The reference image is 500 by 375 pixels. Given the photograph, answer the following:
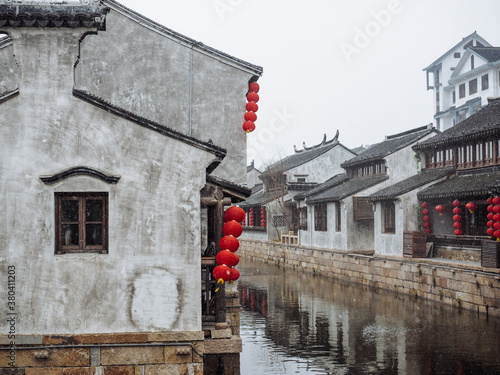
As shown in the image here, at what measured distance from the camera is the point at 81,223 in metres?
10.6

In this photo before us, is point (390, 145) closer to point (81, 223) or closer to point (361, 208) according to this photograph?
point (361, 208)

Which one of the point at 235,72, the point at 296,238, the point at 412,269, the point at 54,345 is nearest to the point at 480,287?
the point at 412,269

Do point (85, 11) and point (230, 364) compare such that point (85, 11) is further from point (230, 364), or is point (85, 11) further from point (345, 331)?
point (345, 331)

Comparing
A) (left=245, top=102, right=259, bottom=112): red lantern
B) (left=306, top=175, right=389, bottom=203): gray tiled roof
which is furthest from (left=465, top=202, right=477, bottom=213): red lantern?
(left=245, top=102, right=259, bottom=112): red lantern

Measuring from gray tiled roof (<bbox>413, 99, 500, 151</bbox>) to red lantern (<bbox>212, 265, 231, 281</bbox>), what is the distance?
17148 mm

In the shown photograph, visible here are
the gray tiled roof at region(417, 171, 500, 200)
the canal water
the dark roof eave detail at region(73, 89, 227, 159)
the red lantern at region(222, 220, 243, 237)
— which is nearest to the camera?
the dark roof eave detail at region(73, 89, 227, 159)

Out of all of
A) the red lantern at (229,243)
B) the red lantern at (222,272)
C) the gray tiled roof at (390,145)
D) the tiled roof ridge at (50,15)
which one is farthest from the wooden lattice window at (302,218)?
the tiled roof ridge at (50,15)

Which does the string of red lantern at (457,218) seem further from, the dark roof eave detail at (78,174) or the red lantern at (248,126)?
the dark roof eave detail at (78,174)

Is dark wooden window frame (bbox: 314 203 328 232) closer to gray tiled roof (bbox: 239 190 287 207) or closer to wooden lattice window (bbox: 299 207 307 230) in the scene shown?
wooden lattice window (bbox: 299 207 307 230)

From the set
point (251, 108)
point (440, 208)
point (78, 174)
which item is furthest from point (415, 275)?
point (78, 174)

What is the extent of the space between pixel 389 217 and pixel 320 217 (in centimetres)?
830

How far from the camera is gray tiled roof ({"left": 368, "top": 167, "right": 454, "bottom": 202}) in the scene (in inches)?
1130

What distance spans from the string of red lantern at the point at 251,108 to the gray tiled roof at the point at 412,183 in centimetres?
1324

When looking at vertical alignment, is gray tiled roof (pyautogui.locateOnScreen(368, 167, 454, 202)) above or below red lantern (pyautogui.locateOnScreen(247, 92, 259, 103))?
below
